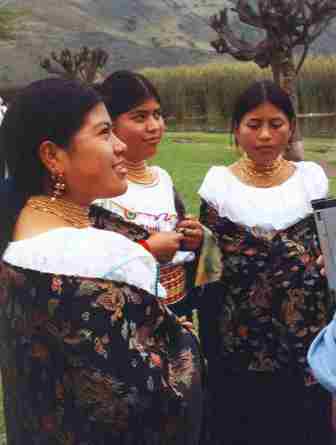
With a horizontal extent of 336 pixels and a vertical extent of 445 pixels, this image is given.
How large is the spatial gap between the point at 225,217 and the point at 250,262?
0.21 m

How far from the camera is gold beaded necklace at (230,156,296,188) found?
276 cm

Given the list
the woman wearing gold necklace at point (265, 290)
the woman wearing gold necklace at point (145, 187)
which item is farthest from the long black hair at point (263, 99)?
the woman wearing gold necklace at point (145, 187)

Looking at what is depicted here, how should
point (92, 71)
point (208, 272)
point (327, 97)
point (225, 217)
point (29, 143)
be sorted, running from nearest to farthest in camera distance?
point (29, 143)
point (208, 272)
point (225, 217)
point (92, 71)
point (327, 97)

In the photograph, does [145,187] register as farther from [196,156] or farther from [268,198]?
[196,156]

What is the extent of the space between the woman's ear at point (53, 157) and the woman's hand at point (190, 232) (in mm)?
865

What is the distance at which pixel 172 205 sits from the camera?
256cm

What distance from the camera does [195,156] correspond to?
1562 cm

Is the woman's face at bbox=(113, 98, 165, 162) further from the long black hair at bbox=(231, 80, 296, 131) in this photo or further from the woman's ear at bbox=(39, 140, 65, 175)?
the woman's ear at bbox=(39, 140, 65, 175)

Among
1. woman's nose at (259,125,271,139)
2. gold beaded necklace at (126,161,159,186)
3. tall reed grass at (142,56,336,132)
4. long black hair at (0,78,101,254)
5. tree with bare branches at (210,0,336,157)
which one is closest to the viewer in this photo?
long black hair at (0,78,101,254)

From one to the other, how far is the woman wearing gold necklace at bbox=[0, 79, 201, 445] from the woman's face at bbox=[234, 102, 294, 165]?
1118 mm

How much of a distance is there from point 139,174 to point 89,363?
46.0 inches

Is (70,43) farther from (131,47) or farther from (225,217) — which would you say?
(225,217)

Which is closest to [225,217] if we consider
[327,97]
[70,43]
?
[327,97]

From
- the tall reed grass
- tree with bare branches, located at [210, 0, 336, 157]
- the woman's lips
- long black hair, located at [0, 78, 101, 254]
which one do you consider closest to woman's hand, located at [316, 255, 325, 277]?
the woman's lips
